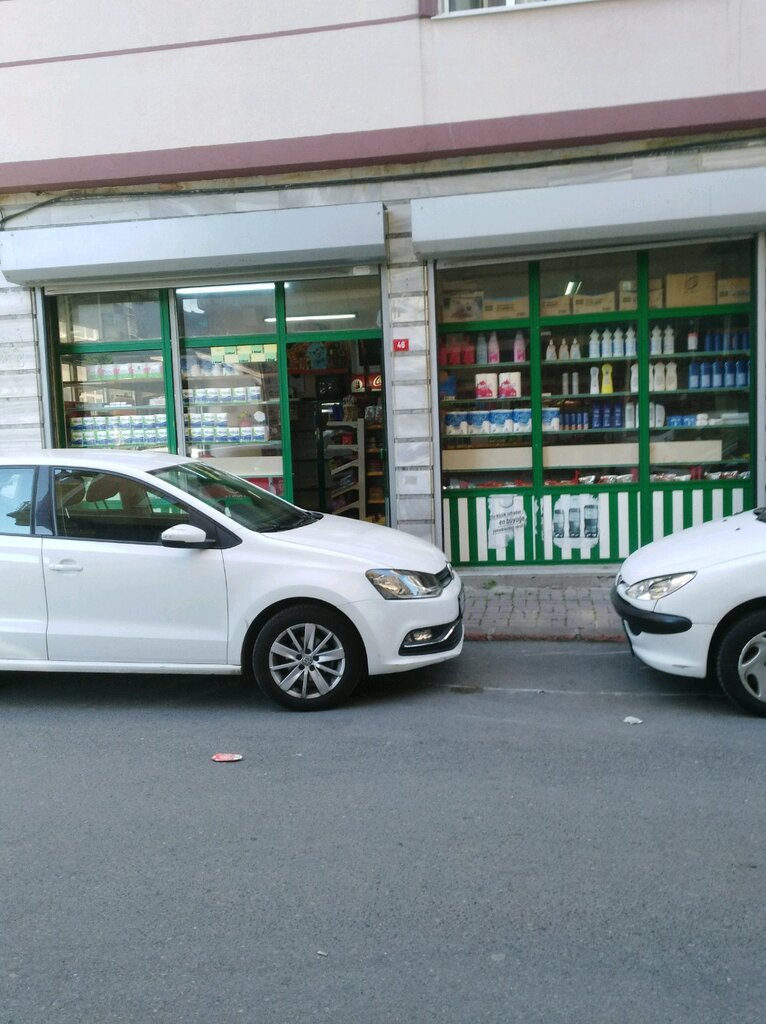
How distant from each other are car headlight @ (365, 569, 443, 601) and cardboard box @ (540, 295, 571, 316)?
15.8ft

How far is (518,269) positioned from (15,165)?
5.43 meters

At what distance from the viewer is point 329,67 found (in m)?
9.81

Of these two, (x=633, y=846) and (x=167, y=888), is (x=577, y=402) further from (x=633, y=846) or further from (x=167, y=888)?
(x=167, y=888)

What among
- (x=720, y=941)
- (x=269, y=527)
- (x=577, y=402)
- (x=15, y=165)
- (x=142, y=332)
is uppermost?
(x=15, y=165)

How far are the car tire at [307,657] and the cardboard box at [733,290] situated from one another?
6.03 meters

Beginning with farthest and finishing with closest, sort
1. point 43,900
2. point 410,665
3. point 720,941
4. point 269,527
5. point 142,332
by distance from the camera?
point 142,332
point 269,527
point 410,665
point 43,900
point 720,941

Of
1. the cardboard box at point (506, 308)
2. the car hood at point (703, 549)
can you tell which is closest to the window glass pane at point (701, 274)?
the cardboard box at point (506, 308)

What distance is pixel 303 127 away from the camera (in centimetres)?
993

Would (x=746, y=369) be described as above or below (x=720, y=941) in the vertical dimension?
above

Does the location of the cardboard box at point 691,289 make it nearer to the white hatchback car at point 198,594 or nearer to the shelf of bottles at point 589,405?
the shelf of bottles at point 589,405

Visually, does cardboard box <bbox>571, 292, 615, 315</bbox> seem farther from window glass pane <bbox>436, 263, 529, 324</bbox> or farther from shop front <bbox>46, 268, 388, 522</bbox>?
shop front <bbox>46, 268, 388, 522</bbox>

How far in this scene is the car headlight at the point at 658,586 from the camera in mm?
5867

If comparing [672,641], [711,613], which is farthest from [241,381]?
[711,613]

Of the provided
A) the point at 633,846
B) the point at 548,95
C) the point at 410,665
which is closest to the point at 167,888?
the point at 633,846
